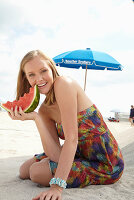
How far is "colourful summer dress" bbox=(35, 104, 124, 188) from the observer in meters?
2.40

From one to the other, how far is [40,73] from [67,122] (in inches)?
24.2

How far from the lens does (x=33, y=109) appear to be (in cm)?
258

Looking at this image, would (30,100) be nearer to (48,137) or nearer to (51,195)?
(48,137)

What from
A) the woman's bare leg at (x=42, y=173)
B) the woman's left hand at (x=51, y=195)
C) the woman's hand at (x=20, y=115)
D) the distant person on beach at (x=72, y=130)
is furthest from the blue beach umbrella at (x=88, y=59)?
the woman's left hand at (x=51, y=195)

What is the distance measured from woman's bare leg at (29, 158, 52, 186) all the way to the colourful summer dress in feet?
0.19

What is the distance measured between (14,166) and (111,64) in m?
7.32

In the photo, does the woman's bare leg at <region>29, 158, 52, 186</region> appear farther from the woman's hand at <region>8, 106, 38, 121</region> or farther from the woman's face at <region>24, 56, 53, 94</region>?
the woman's face at <region>24, 56, 53, 94</region>

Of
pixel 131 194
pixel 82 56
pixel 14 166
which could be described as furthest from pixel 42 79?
pixel 82 56

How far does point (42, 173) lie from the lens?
2.38 metres

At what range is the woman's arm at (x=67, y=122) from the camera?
202cm

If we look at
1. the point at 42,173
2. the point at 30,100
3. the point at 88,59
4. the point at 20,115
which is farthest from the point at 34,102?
the point at 88,59

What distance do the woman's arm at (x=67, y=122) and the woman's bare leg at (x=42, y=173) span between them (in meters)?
0.39

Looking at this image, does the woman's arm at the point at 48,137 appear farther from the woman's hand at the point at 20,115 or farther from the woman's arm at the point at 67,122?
the woman's arm at the point at 67,122

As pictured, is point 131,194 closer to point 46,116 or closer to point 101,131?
point 101,131
